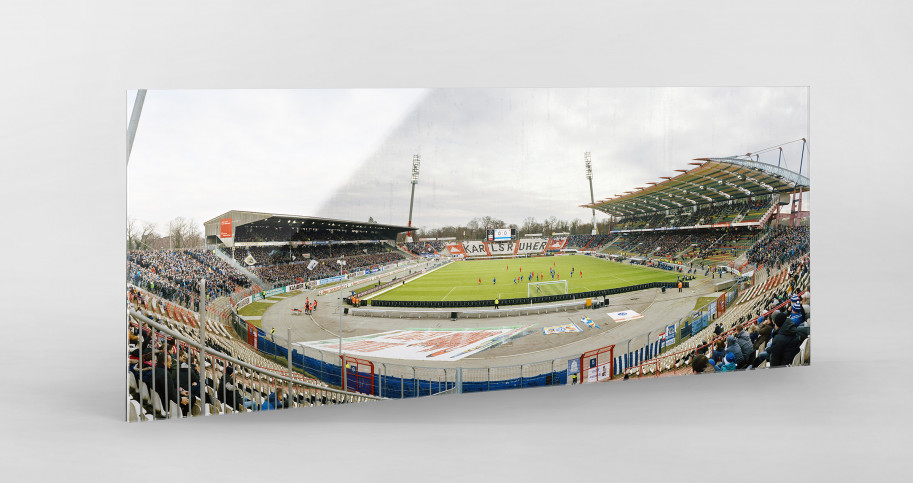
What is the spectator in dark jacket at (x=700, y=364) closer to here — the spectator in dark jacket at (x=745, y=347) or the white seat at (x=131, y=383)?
the spectator in dark jacket at (x=745, y=347)

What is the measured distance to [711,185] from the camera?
26.4ft

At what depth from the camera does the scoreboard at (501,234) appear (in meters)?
7.27

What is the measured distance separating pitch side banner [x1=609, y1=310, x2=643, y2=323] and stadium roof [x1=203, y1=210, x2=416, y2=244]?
3147 mm

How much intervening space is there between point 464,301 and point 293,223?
242cm

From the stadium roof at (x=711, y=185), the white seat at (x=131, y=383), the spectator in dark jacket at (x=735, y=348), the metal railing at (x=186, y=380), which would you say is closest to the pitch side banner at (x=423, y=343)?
the metal railing at (x=186, y=380)

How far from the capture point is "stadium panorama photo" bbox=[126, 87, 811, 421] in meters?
6.13

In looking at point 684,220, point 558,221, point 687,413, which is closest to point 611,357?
point 687,413

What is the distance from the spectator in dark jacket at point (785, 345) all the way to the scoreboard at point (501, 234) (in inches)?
168

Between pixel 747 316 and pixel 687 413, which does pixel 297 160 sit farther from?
pixel 747 316

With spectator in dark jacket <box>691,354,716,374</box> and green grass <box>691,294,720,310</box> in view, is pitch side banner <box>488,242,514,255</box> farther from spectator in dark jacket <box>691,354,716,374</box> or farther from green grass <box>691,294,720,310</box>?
spectator in dark jacket <box>691,354,716,374</box>

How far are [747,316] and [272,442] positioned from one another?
682cm

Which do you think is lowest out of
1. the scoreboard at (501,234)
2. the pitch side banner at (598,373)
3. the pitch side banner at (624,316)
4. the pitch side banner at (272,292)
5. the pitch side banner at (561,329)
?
the pitch side banner at (598,373)

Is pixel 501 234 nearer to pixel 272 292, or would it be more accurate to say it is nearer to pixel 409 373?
pixel 409 373

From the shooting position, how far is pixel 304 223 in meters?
6.52
